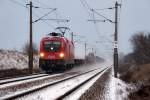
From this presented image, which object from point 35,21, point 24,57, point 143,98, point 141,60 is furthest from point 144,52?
point 143,98

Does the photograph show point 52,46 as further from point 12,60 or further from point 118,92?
point 118,92

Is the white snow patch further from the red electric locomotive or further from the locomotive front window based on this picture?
the locomotive front window

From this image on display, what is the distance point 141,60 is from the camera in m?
81.4

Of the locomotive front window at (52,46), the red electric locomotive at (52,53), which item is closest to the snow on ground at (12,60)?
the red electric locomotive at (52,53)

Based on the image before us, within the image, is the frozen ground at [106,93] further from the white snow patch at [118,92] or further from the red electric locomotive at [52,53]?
the red electric locomotive at [52,53]

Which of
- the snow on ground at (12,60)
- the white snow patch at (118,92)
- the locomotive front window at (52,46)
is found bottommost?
the white snow patch at (118,92)

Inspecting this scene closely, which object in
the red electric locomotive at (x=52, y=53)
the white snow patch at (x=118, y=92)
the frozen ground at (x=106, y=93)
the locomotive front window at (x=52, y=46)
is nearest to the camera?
the frozen ground at (x=106, y=93)

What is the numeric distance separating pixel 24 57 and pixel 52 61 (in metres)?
18.0

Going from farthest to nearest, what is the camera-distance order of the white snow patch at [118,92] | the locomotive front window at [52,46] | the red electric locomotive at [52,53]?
the locomotive front window at [52,46], the red electric locomotive at [52,53], the white snow patch at [118,92]

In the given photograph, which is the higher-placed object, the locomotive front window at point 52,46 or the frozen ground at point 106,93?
the locomotive front window at point 52,46

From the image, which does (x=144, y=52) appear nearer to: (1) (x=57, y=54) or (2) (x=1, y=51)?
(2) (x=1, y=51)

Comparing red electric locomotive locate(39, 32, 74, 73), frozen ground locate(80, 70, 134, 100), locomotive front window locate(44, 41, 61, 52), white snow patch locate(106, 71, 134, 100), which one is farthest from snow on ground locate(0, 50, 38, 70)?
frozen ground locate(80, 70, 134, 100)

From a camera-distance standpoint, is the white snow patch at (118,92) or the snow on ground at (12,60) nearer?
the white snow patch at (118,92)

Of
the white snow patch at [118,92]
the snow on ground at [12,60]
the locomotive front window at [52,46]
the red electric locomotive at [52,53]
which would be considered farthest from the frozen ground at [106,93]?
the snow on ground at [12,60]
